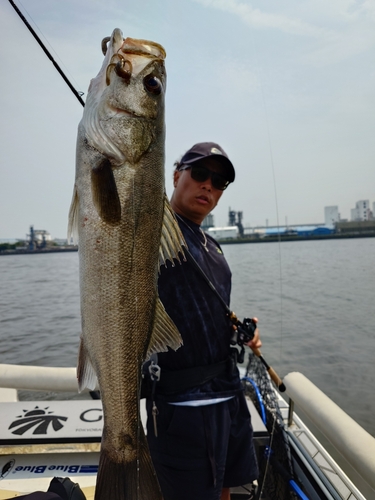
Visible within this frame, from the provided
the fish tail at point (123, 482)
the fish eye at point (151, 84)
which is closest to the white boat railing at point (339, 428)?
the fish tail at point (123, 482)

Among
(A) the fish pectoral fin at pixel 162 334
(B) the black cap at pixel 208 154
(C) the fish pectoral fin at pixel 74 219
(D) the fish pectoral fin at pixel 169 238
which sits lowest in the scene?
(A) the fish pectoral fin at pixel 162 334

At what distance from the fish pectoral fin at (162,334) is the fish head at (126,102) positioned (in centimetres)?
71

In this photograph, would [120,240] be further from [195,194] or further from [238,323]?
[238,323]

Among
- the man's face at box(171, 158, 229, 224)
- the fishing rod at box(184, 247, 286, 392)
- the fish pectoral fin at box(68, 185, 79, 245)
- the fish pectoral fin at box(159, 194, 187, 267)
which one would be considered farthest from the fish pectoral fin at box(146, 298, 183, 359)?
the man's face at box(171, 158, 229, 224)

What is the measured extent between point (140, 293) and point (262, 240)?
58.1 meters

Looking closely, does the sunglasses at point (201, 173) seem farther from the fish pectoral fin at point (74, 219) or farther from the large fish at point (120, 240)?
the fish pectoral fin at point (74, 219)

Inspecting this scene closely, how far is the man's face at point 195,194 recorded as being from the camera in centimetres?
260

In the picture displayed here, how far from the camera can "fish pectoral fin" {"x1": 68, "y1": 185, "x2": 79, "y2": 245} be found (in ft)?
5.17

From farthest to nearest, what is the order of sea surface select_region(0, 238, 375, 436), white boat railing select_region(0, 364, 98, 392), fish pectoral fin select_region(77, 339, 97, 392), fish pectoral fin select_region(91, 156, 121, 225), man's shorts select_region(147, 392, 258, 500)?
sea surface select_region(0, 238, 375, 436) → white boat railing select_region(0, 364, 98, 392) → man's shorts select_region(147, 392, 258, 500) → fish pectoral fin select_region(77, 339, 97, 392) → fish pectoral fin select_region(91, 156, 121, 225)

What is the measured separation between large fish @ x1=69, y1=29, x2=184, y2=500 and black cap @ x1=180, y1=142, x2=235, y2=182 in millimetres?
903

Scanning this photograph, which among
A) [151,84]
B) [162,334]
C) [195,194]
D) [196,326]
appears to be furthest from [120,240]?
[195,194]

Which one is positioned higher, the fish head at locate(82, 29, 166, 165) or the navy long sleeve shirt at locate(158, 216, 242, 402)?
the fish head at locate(82, 29, 166, 165)

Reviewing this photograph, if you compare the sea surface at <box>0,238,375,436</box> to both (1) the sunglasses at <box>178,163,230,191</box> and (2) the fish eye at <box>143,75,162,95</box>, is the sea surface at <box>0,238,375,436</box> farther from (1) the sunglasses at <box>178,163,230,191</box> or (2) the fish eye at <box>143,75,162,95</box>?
(2) the fish eye at <box>143,75,162,95</box>

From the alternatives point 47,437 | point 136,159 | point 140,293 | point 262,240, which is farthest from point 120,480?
point 262,240
